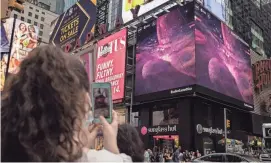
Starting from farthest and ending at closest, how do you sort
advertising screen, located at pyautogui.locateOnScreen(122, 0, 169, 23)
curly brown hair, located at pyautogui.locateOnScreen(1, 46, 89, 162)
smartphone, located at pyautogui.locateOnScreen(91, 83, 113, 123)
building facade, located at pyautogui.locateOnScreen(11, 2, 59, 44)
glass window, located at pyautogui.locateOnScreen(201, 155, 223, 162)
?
building facade, located at pyautogui.locateOnScreen(11, 2, 59, 44), advertising screen, located at pyautogui.locateOnScreen(122, 0, 169, 23), glass window, located at pyautogui.locateOnScreen(201, 155, 223, 162), smartphone, located at pyautogui.locateOnScreen(91, 83, 113, 123), curly brown hair, located at pyautogui.locateOnScreen(1, 46, 89, 162)

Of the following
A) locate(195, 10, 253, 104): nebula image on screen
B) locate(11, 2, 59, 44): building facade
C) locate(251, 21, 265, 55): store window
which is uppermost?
locate(11, 2, 59, 44): building facade

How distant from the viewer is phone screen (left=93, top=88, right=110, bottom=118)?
5.89ft

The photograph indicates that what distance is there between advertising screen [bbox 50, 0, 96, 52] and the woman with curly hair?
40.5 meters

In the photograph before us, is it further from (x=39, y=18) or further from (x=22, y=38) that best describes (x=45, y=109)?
(x=39, y=18)

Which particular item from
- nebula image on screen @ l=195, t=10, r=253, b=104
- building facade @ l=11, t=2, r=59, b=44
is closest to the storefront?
nebula image on screen @ l=195, t=10, r=253, b=104

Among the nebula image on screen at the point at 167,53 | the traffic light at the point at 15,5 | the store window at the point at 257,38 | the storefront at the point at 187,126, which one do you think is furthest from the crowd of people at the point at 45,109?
the store window at the point at 257,38

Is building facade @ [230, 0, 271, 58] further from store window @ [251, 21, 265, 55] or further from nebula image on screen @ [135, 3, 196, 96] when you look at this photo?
nebula image on screen @ [135, 3, 196, 96]

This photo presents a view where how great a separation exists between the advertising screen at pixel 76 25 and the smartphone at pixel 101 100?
3994 centimetres

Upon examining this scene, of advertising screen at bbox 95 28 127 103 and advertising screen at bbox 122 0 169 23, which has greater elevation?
advertising screen at bbox 122 0 169 23

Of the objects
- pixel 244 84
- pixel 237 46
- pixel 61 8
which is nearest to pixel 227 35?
pixel 237 46

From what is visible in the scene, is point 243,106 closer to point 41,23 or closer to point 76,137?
point 76,137

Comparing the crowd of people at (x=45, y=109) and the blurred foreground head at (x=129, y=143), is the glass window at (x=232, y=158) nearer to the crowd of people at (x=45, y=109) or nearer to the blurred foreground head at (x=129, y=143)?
the blurred foreground head at (x=129, y=143)

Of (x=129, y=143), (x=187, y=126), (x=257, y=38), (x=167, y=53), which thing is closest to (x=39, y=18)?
(x=257, y=38)

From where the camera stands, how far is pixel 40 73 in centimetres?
127
